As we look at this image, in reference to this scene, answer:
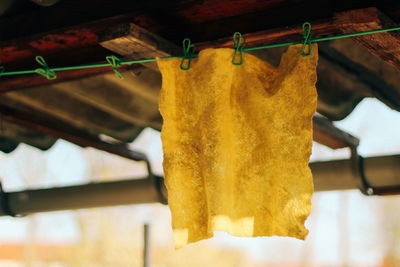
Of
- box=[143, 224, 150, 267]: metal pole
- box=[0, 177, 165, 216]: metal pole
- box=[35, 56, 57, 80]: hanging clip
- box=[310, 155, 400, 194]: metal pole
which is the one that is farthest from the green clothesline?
box=[143, 224, 150, 267]: metal pole

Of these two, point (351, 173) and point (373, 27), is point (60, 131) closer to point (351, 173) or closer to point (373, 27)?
point (351, 173)

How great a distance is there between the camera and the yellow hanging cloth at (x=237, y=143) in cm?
213

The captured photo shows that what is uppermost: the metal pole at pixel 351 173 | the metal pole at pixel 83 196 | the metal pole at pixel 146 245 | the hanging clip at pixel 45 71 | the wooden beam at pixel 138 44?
the wooden beam at pixel 138 44

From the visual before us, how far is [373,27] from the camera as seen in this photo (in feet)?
6.59

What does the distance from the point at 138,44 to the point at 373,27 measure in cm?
91

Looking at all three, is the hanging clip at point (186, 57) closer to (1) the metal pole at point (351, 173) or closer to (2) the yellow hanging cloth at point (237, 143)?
(2) the yellow hanging cloth at point (237, 143)

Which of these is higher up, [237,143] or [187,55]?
[187,55]

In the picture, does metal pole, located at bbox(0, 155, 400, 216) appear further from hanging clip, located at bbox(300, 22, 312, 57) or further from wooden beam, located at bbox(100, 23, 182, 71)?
wooden beam, located at bbox(100, 23, 182, 71)

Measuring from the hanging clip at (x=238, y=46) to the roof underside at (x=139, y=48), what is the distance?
39 millimetres

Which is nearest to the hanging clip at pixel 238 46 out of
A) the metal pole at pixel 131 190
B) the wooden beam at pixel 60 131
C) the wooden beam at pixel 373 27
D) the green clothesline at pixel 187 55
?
the green clothesline at pixel 187 55

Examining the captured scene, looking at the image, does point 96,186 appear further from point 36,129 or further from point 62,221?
point 62,221

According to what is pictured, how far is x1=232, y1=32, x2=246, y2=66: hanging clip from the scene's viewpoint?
226 centimetres

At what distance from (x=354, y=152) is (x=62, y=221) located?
69.1 feet

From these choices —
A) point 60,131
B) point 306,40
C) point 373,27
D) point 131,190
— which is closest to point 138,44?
point 306,40
